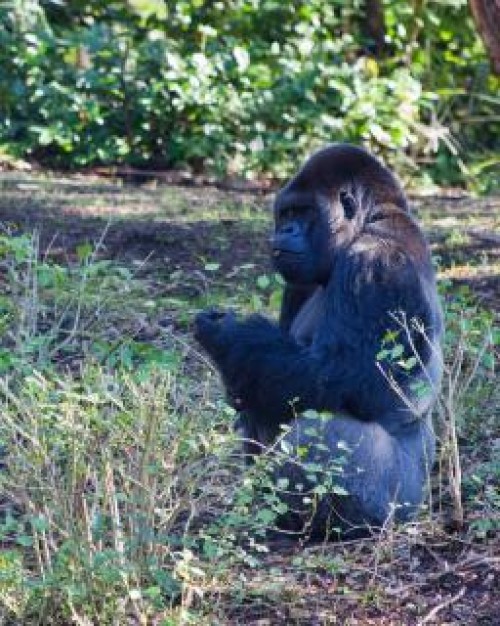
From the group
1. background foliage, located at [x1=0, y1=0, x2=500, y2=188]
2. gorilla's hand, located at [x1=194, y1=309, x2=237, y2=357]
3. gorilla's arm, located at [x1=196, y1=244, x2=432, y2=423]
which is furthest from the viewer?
background foliage, located at [x1=0, y1=0, x2=500, y2=188]

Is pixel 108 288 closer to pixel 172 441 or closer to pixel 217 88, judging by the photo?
pixel 172 441

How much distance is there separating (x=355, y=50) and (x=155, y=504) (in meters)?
7.95

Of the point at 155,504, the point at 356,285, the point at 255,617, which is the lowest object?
the point at 255,617

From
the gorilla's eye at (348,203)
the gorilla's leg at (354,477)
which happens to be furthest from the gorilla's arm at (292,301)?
the gorilla's leg at (354,477)

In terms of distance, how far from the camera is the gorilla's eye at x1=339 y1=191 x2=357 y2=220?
509cm

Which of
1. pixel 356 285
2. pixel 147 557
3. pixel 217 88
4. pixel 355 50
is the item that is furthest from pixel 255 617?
pixel 355 50

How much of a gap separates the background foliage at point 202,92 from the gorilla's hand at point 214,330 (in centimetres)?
495

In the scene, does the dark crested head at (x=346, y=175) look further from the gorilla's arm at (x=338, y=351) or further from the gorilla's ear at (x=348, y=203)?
the gorilla's arm at (x=338, y=351)

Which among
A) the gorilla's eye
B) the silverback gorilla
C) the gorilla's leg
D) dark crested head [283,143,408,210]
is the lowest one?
the gorilla's leg

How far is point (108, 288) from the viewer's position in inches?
266

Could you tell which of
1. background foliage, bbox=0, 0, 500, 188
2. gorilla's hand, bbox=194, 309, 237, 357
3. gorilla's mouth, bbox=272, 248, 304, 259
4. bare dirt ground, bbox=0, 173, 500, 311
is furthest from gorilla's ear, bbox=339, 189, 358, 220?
background foliage, bbox=0, 0, 500, 188

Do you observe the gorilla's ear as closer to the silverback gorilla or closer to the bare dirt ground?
the silverback gorilla

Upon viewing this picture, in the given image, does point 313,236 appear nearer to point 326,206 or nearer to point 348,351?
point 326,206

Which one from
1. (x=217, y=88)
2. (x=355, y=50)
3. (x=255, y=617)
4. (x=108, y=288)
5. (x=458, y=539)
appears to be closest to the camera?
(x=255, y=617)
